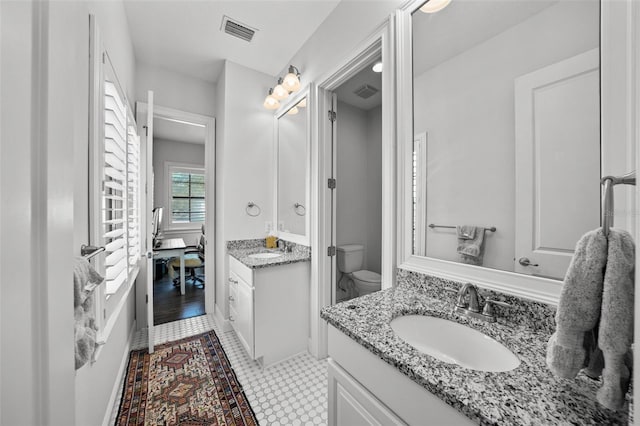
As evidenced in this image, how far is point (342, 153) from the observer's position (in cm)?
308

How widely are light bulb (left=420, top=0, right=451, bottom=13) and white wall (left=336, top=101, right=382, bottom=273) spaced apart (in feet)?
6.13

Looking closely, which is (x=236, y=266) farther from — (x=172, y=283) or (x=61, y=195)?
(x=172, y=283)

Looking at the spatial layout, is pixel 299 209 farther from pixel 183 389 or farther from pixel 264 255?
pixel 183 389

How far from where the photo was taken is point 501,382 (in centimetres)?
59

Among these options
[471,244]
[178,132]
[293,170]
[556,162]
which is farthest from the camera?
[178,132]

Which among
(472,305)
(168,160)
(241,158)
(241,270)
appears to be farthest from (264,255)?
(168,160)

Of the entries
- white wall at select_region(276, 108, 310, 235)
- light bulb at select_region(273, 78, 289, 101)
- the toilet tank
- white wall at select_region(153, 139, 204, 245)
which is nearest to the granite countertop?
white wall at select_region(276, 108, 310, 235)

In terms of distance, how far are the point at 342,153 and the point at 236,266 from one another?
1.84m

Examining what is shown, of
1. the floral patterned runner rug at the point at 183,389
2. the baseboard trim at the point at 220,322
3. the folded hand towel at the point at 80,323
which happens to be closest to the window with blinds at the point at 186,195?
the baseboard trim at the point at 220,322

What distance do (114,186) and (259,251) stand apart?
1.37 metres

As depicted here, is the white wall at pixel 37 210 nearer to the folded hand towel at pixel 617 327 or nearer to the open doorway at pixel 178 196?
the folded hand towel at pixel 617 327

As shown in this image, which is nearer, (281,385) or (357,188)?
(281,385)

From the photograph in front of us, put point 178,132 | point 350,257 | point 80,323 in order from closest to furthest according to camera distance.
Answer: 1. point 80,323
2. point 350,257
3. point 178,132

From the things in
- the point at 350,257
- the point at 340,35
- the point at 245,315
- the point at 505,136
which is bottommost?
the point at 245,315
